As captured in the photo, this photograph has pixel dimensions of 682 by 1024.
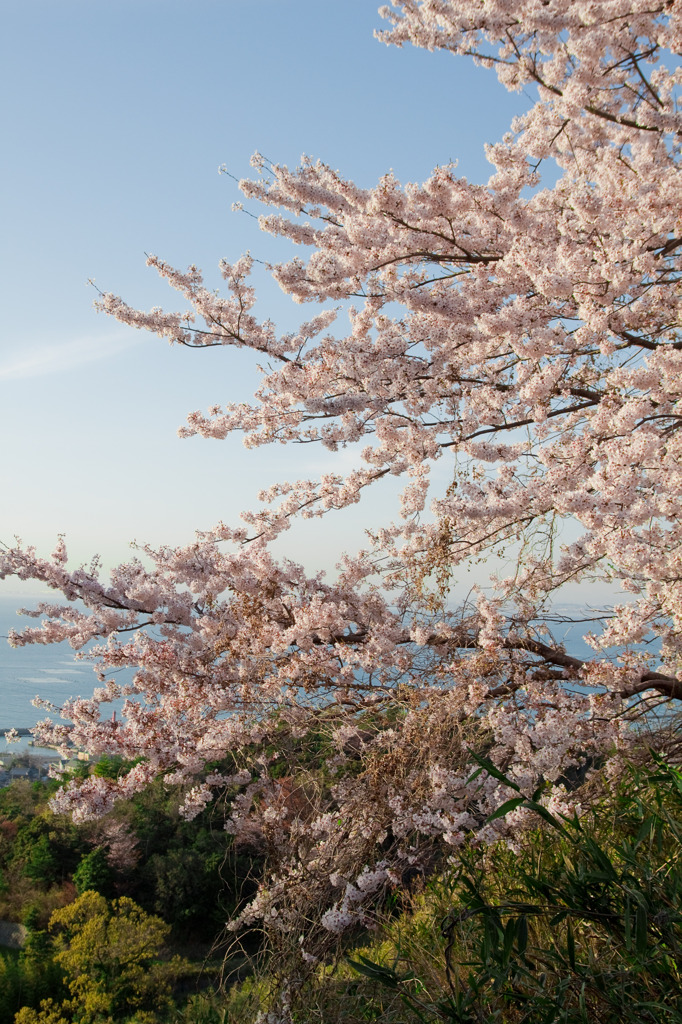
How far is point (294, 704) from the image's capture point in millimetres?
4695

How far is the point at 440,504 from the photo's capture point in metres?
3.90

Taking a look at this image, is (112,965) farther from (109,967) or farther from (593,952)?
(593,952)

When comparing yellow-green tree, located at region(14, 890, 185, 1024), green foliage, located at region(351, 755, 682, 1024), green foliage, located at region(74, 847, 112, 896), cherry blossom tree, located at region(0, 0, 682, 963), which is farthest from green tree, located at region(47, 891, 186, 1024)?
green foliage, located at region(351, 755, 682, 1024)

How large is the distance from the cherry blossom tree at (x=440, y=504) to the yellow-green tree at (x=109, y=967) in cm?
885

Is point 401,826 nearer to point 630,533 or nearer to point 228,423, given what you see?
point 630,533

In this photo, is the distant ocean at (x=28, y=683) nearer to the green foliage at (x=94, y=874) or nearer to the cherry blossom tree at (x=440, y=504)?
the green foliage at (x=94, y=874)

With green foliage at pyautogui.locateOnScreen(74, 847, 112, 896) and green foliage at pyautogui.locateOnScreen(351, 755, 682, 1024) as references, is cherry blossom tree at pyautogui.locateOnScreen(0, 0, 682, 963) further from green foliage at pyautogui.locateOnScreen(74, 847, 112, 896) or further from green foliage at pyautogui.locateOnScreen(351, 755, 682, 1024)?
green foliage at pyautogui.locateOnScreen(74, 847, 112, 896)

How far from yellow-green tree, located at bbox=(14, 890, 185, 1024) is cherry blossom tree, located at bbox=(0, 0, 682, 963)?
349 inches

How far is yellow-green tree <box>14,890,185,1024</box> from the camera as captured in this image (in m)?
11.2

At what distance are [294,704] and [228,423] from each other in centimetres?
197

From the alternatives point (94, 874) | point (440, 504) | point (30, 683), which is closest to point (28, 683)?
point (30, 683)

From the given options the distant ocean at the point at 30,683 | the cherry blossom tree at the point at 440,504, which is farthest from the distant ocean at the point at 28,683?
the cherry blossom tree at the point at 440,504

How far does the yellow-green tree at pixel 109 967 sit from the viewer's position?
11.2 m

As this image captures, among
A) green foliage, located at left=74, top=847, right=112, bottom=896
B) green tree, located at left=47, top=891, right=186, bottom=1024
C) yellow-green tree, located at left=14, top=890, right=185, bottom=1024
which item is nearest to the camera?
yellow-green tree, located at left=14, top=890, right=185, bottom=1024
